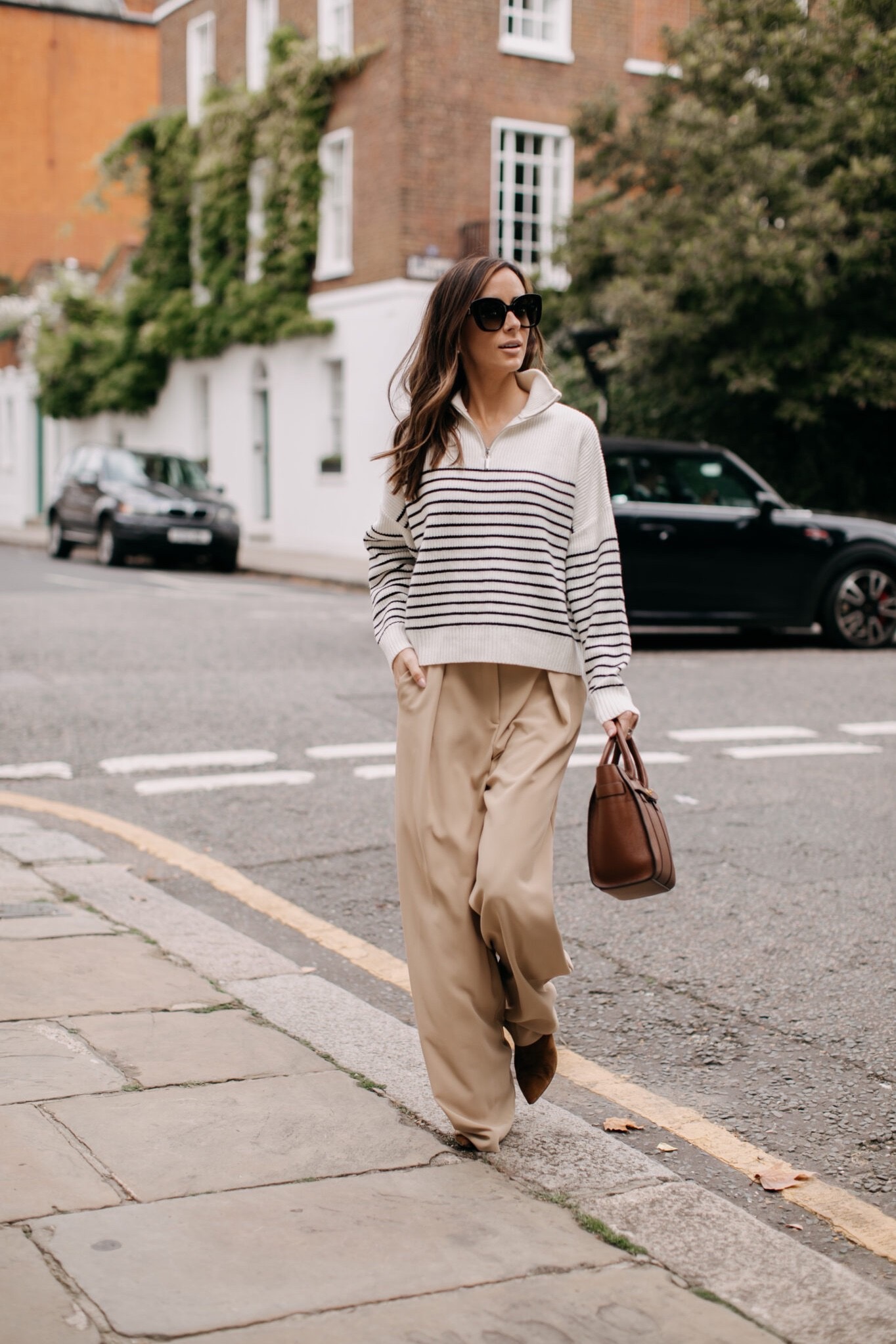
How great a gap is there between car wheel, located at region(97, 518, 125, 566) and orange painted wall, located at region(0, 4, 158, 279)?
2015cm

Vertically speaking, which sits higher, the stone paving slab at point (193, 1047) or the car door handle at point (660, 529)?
the car door handle at point (660, 529)

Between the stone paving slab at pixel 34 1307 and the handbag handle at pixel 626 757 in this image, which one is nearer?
the stone paving slab at pixel 34 1307

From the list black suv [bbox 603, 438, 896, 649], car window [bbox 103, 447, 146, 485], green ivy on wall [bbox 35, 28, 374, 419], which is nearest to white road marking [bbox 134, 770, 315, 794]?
black suv [bbox 603, 438, 896, 649]

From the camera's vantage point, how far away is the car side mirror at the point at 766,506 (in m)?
12.8

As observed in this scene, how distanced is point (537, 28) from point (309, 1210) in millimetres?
24948

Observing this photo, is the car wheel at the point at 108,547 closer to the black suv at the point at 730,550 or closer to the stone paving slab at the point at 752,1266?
the black suv at the point at 730,550

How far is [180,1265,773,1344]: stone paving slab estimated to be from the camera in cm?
244

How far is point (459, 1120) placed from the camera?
3215 mm

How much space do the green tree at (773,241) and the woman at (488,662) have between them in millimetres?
14219

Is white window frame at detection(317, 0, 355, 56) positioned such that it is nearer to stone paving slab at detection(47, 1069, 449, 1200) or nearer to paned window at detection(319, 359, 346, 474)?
paned window at detection(319, 359, 346, 474)

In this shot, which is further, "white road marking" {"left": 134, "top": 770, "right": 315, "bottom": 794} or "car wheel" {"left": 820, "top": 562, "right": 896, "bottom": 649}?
"car wheel" {"left": 820, "top": 562, "right": 896, "bottom": 649}

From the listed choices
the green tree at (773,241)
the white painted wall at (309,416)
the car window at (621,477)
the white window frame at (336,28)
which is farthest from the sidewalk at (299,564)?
the white window frame at (336,28)

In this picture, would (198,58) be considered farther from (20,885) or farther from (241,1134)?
(241,1134)

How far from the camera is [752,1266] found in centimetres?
278
